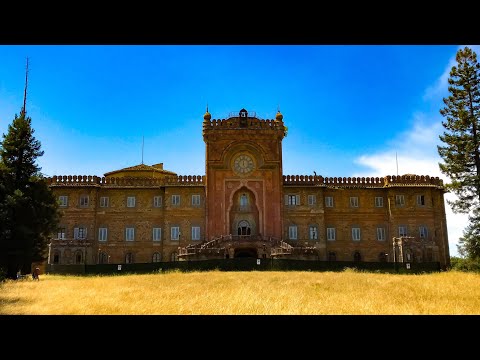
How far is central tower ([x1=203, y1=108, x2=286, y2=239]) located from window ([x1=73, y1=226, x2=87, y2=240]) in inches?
454

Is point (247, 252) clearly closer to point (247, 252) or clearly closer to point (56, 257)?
point (247, 252)

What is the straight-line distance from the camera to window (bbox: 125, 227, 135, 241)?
4434 cm

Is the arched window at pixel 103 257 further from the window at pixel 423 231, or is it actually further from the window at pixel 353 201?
the window at pixel 423 231

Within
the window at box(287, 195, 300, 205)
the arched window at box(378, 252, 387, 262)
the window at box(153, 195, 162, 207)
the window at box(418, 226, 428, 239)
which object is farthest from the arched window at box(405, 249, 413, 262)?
the window at box(153, 195, 162, 207)

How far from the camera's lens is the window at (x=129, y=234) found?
44344 millimetres

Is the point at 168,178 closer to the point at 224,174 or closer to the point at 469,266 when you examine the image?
the point at 224,174

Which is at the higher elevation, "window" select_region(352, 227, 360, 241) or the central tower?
the central tower

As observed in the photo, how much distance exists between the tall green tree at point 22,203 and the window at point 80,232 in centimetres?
1210

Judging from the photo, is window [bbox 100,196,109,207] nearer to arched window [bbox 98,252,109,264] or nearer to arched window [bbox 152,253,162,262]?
arched window [bbox 98,252,109,264]

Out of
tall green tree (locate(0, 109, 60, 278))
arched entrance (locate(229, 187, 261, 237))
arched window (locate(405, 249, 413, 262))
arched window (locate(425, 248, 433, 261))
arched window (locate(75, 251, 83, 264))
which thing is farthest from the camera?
arched entrance (locate(229, 187, 261, 237))
